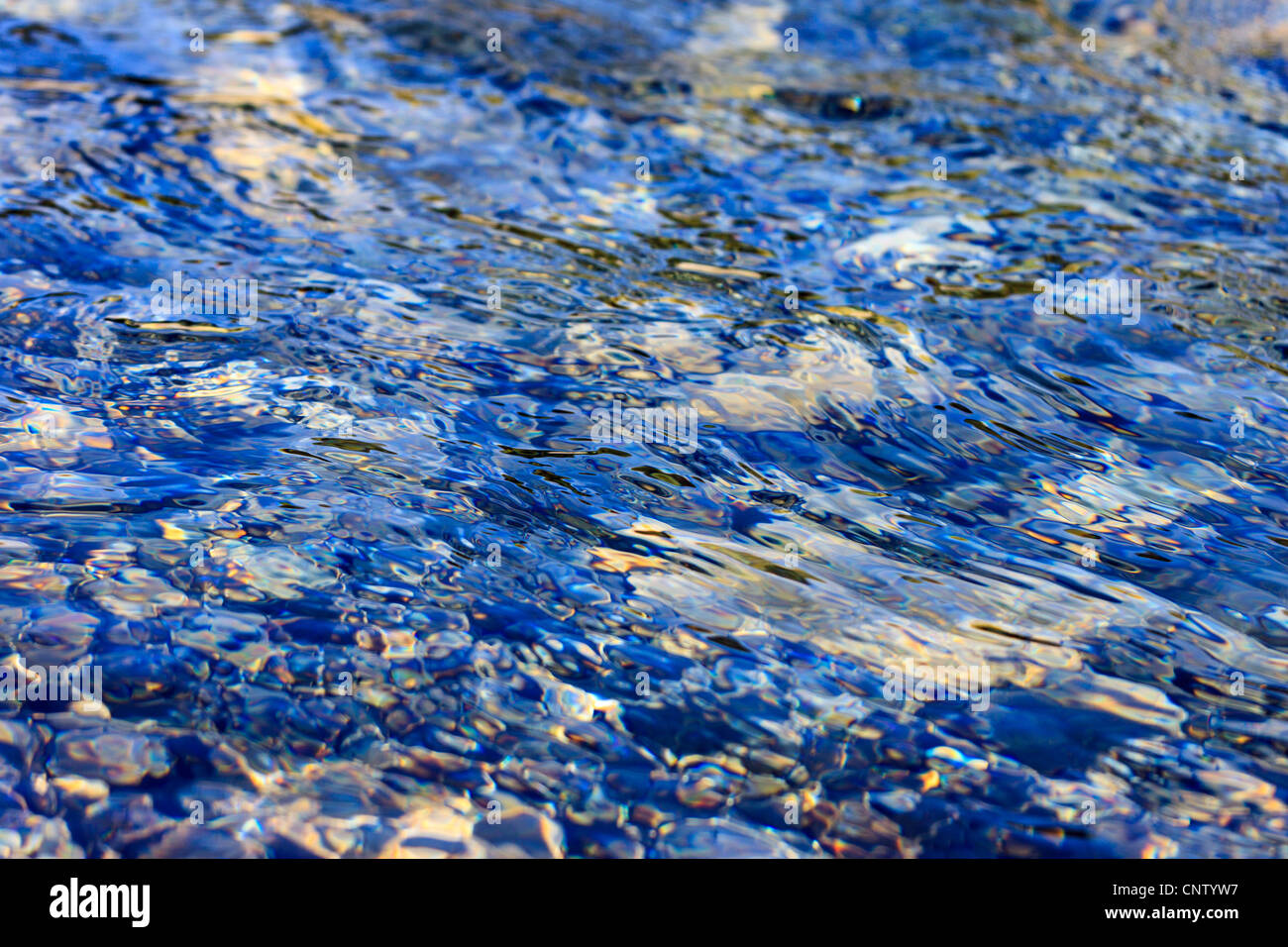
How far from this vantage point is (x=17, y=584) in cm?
248

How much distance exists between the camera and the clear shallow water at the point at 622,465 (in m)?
2.20

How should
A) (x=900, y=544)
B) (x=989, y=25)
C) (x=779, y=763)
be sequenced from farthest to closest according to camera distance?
(x=989, y=25) < (x=900, y=544) < (x=779, y=763)

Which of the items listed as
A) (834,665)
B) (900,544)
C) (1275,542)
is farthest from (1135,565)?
(834,665)

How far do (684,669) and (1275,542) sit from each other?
67.1 inches

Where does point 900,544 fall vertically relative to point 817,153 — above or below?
below

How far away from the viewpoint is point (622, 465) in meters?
3.09

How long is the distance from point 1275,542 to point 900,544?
1030mm

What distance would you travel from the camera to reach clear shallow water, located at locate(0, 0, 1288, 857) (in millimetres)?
2195

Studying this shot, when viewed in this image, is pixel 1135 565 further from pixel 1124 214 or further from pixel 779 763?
pixel 1124 214

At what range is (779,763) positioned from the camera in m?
2.25
